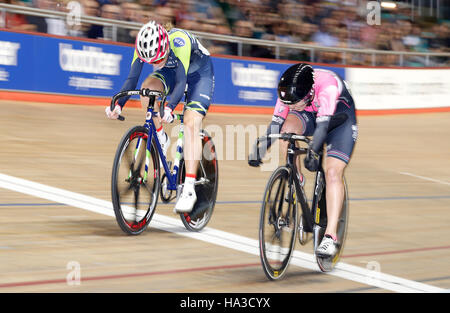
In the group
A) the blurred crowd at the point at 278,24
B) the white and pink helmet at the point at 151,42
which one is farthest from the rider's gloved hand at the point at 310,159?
the blurred crowd at the point at 278,24

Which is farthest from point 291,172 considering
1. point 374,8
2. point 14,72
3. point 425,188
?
point 374,8

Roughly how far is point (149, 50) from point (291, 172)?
4.10 feet

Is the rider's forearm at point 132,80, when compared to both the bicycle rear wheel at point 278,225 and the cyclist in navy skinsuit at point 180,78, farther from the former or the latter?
the bicycle rear wheel at point 278,225

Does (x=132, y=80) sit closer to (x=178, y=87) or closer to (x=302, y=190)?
(x=178, y=87)

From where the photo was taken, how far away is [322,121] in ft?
13.4

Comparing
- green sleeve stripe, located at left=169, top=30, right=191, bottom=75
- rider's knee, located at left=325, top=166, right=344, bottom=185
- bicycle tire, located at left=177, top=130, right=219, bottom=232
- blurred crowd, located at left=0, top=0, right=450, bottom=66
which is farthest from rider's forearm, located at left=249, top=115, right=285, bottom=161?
blurred crowd, located at left=0, top=0, right=450, bottom=66

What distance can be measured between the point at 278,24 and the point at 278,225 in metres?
9.75

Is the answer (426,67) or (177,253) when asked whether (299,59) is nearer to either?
(426,67)

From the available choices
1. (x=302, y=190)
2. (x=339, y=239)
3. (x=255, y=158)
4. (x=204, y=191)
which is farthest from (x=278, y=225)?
(x=204, y=191)

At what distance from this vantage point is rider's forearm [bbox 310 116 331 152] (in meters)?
4.02

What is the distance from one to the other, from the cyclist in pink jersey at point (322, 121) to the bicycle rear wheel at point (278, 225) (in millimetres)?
180

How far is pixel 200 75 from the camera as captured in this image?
5.10 m

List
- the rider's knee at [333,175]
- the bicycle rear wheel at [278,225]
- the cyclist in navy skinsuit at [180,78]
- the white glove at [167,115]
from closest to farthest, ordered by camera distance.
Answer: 1. the bicycle rear wheel at [278,225]
2. the rider's knee at [333,175]
3. the white glove at [167,115]
4. the cyclist in navy skinsuit at [180,78]

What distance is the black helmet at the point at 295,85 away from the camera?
4000 mm
